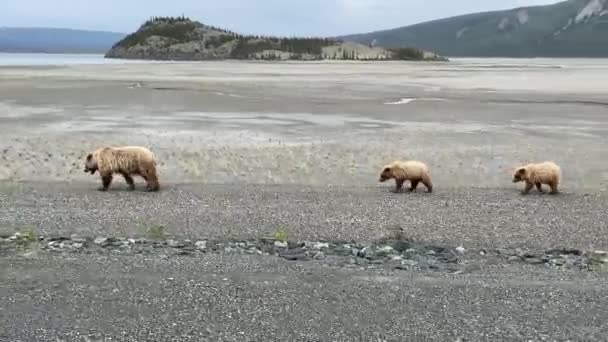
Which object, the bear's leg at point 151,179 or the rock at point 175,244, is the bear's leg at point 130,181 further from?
the rock at point 175,244

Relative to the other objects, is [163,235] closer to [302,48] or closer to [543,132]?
[543,132]

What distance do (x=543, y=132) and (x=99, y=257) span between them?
1494 cm

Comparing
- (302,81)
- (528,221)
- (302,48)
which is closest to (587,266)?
(528,221)

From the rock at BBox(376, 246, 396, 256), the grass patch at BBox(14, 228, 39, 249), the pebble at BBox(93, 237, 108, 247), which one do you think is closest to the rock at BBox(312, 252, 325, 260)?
the rock at BBox(376, 246, 396, 256)

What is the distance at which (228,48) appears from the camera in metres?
102

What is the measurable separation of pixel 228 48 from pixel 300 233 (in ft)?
308

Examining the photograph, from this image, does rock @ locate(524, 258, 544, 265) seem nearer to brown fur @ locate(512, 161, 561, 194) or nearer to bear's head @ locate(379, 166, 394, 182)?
brown fur @ locate(512, 161, 561, 194)

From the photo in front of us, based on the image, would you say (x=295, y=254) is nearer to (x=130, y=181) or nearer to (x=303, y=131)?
(x=130, y=181)

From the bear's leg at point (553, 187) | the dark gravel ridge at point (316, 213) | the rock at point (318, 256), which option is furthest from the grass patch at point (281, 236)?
the bear's leg at point (553, 187)

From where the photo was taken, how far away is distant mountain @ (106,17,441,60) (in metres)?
96.0

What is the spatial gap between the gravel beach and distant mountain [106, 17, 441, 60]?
71.0 meters

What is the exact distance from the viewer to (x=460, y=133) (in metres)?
20.8

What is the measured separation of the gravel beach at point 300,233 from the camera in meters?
7.08

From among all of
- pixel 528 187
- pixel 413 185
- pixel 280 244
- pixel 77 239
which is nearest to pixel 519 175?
pixel 528 187
